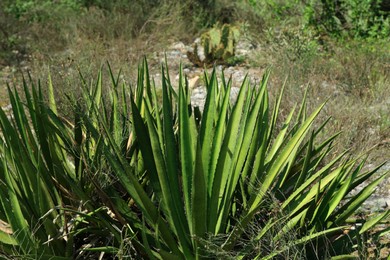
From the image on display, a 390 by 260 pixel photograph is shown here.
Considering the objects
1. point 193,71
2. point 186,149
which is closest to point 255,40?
point 193,71

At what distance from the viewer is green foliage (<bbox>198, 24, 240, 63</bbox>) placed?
7340 mm

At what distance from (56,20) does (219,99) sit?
20.5 feet

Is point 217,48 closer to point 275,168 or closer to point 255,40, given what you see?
point 255,40

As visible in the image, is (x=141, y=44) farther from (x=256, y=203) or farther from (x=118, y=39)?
(x=256, y=203)

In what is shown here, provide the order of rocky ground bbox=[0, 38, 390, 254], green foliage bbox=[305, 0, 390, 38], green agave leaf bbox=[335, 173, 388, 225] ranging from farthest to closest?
green foliage bbox=[305, 0, 390, 38], rocky ground bbox=[0, 38, 390, 254], green agave leaf bbox=[335, 173, 388, 225]

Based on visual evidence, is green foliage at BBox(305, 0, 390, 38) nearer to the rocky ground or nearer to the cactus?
the rocky ground

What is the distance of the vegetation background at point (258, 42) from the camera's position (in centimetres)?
521

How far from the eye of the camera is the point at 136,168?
2779 mm

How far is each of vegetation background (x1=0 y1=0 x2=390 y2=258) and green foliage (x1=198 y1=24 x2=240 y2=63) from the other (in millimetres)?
297

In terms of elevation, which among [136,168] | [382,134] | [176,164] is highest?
[176,164]

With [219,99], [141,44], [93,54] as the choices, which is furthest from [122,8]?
[219,99]

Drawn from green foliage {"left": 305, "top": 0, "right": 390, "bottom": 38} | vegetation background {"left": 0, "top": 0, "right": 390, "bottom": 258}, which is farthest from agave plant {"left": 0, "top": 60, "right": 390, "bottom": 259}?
green foliage {"left": 305, "top": 0, "right": 390, "bottom": 38}

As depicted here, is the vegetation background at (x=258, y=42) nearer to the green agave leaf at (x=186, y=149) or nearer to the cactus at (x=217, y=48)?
the cactus at (x=217, y=48)

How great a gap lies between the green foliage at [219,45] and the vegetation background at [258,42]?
0.98 ft
